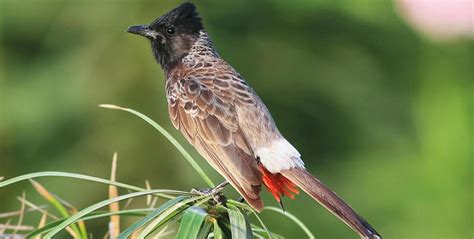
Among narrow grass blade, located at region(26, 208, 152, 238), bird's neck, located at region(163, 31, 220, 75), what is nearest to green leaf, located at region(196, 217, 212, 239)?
narrow grass blade, located at region(26, 208, 152, 238)

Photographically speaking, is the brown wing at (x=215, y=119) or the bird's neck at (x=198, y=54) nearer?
the brown wing at (x=215, y=119)

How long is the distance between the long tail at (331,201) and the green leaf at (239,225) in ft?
1.27

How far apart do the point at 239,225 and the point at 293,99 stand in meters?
4.53

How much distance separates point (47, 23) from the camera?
6262 mm

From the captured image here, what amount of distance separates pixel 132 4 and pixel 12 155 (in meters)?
1.19

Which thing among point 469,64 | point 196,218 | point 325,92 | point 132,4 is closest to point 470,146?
point 469,64

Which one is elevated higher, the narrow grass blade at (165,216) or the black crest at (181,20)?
the black crest at (181,20)

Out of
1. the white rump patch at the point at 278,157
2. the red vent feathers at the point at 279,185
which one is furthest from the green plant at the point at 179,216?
the white rump patch at the point at 278,157

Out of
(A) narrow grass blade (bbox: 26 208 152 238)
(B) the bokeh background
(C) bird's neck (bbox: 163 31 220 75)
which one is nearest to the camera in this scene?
(A) narrow grass blade (bbox: 26 208 152 238)

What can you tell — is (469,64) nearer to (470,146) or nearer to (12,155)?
(470,146)

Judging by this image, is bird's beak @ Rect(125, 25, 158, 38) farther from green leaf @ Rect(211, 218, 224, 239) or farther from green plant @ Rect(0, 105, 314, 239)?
green leaf @ Rect(211, 218, 224, 239)

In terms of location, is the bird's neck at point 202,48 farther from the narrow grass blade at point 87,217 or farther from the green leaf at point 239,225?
the green leaf at point 239,225

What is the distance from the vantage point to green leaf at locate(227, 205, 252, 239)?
1.84m

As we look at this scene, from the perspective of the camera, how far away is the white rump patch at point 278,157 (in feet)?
8.56
